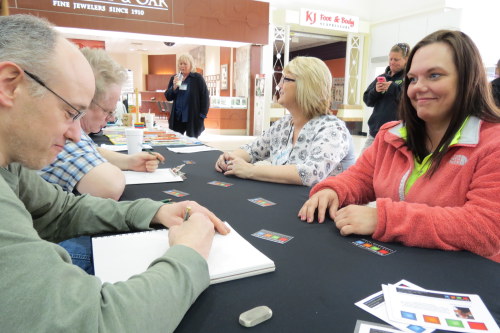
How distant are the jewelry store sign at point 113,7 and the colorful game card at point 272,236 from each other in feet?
19.5

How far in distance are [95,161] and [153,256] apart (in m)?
0.73

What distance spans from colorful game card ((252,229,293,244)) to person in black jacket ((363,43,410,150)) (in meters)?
3.12

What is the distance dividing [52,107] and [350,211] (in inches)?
32.4

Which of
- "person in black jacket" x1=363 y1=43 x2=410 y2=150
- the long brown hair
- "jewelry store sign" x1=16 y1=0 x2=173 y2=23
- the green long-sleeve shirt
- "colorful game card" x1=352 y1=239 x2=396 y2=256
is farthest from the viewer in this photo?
"jewelry store sign" x1=16 y1=0 x2=173 y2=23

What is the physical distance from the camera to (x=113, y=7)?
5.87 meters

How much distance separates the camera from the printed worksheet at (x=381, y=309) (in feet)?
2.05

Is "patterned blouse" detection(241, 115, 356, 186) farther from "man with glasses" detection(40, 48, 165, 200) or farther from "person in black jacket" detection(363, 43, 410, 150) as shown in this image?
"person in black jacket" detection(363, 43, 410, 150)

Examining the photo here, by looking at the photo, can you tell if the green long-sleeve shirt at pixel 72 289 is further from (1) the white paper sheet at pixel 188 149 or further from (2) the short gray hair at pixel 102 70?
(1) the white paper sheet at pixel 188 149

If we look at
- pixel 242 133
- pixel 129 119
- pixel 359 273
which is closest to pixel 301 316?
pixel 359 273

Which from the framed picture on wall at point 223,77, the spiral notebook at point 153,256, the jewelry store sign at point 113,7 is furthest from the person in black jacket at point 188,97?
the framed picture on wall at point 223,77

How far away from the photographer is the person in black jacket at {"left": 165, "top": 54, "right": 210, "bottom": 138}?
5062 millimetres

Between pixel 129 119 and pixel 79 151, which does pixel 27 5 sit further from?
pixel 79 151

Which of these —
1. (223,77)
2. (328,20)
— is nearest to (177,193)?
(328,20)

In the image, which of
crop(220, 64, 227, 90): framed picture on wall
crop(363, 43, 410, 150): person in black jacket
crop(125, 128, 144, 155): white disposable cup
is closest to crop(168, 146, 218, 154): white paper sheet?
crop(125, 128, 144, 155): white disposable cup
